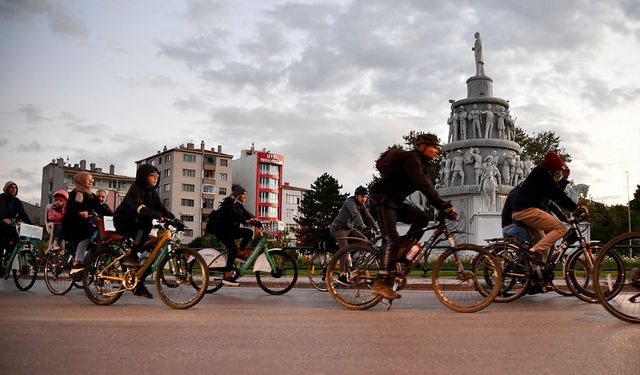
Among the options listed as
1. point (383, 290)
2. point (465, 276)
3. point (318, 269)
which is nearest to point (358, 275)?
point (383, 290)

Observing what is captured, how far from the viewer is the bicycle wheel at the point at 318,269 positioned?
467 inches

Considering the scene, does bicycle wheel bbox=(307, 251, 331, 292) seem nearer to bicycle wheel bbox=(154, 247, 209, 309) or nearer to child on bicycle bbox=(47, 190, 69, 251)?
bicycle wheel bbox=(154, 247, 209, 309)

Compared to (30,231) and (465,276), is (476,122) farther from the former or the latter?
(465,276)

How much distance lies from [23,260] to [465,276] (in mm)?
8372

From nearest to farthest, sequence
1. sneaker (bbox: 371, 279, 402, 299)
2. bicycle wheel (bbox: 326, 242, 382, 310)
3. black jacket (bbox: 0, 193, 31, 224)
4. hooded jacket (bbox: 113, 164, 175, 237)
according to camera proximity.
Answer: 1. sneaker (bbox: 371, 279, 402, 299)
2. bicycle wheel (bbox: 326, 242, 382, 310)
3. hooded jacket (bbox: 113, 164, 175, 237)
4. black jacket (bbox: 0, 193, 31, 224)

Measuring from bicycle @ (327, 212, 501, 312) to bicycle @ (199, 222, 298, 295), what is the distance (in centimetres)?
304

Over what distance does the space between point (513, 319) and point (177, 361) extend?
387 centimetres

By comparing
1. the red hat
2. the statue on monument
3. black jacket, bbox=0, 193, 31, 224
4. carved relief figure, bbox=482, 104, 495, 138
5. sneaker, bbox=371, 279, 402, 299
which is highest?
the statue on monument

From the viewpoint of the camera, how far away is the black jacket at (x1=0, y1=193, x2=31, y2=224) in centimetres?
1245

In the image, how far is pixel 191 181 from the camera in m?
110

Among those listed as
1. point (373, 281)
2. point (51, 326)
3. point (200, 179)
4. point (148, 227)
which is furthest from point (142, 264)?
point (200, 179)

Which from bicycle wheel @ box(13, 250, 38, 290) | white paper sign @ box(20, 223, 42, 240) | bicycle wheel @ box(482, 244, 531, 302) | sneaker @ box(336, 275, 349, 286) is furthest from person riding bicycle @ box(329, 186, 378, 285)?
white paper sign @ box(20, 223, 42, 240)

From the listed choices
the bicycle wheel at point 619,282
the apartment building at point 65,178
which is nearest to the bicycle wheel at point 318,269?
the bicycle wheel at point 619,282

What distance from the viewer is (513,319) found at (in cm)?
690
